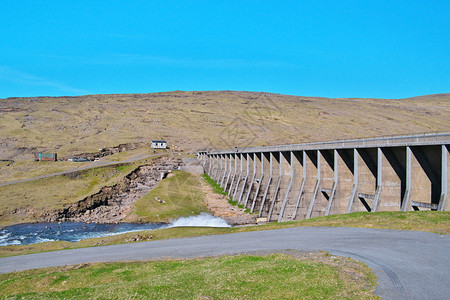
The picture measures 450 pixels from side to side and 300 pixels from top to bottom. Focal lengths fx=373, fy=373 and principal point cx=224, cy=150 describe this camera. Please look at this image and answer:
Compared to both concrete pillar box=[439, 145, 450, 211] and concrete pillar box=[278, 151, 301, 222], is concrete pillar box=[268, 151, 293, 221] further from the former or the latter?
concrete pillar box=[439, 145, 450, 211]

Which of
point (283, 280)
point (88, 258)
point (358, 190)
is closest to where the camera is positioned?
point (283, 280)

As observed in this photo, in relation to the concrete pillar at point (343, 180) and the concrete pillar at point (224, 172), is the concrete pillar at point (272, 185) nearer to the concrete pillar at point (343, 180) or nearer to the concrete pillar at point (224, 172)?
the concrete pillar at point (343, 180)

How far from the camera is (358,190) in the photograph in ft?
108

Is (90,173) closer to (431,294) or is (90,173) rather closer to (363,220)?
(363,220)

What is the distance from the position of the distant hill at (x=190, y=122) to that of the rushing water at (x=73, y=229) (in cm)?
5621

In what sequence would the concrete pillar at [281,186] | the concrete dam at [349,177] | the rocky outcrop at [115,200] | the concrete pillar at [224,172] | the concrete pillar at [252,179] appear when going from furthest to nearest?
the concrete pillar at [224,172], the concrete pillar at [252,179], the rocky outcrop at [115,200], the concrete pillar at [281,186], the concrete dam at [349,177]

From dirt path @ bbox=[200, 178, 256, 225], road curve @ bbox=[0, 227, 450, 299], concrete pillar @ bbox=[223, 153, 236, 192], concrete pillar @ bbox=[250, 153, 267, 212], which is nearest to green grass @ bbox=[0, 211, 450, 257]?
road curve @ bbox=[0, 227, 450, 299]

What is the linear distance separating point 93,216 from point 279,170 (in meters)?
28.9

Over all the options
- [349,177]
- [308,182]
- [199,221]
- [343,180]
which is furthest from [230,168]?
[343,180]

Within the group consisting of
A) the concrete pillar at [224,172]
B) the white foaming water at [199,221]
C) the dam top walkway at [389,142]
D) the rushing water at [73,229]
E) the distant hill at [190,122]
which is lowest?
the rushing water at [73,229]

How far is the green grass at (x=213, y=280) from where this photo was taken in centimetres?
1287

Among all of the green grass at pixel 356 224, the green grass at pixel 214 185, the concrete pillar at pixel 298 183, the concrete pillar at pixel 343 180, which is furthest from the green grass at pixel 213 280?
the green grass at pixel 214 185

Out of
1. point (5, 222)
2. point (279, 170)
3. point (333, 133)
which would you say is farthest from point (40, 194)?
point (333, 133)

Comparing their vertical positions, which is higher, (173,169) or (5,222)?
(173,169)
